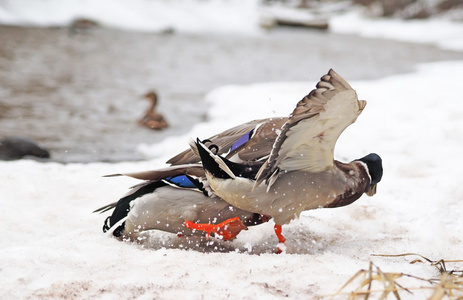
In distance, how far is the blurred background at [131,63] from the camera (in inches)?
237

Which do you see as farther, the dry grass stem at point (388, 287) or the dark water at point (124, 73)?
the dark water at point (124, 73)

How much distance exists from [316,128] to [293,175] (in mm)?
293

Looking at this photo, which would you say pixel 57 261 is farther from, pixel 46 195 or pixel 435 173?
pixel 435 173

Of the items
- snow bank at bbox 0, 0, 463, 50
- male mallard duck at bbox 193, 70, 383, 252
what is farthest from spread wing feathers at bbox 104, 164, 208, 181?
snow bank at bbox 0, 0, 463, 50

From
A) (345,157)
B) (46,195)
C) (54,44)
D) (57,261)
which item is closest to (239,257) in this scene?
(57,261)

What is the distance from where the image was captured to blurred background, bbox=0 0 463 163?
601 cm

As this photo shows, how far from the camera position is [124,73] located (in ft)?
33.1

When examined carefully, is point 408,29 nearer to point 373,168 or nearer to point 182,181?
point 373,168

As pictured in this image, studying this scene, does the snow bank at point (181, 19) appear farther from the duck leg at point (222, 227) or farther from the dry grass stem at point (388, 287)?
the dry grass stem at point (388, 287)

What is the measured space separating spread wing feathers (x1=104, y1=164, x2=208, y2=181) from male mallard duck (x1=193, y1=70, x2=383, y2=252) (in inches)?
7.6

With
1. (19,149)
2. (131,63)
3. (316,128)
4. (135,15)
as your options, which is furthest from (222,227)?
(135,15)

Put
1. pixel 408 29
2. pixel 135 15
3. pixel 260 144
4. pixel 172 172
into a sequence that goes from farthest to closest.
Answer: pixel 408 29
pixel 135 15
pixel 260 144
pixel 172 172

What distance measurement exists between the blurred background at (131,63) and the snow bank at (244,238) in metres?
1.13

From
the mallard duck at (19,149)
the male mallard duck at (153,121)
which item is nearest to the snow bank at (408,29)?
the male mallard duck at (153,121)
